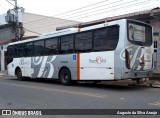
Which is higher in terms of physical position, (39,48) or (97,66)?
(39,48)

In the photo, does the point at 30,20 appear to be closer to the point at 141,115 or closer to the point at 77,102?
the point at 77,102

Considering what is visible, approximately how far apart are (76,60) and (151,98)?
6088mm

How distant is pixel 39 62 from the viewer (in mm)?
19922

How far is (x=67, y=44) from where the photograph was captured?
17.1 m

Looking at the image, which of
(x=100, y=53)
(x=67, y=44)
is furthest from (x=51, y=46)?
(x=100, y=53)

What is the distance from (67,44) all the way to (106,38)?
11.4 feet

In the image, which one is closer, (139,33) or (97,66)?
(139,33)

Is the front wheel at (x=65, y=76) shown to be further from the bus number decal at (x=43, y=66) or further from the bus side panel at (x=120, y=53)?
the bus side panel at (x=120, y=53)

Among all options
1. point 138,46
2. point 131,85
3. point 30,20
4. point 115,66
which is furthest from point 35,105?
point 30,20

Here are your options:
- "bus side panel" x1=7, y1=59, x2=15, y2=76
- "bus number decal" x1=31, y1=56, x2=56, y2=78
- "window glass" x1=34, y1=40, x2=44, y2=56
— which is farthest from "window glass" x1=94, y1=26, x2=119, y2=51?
"bus side panel" x1=7, y1=59, x2=15, y2=76

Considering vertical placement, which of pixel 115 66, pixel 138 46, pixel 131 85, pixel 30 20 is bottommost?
pixel 131 85

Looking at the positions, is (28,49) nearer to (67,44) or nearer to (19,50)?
(19,50)

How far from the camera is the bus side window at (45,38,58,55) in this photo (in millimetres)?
18188

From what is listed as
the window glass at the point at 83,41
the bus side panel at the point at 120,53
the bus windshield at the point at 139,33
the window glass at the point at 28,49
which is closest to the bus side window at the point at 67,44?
the window glass at the point at 83,41
